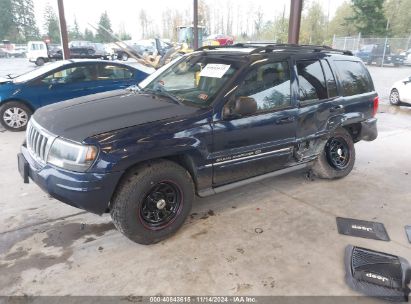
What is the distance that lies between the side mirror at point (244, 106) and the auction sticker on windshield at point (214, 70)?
1.52 ft

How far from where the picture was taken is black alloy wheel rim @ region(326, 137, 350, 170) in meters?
4.66

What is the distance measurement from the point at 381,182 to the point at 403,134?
10.9 ft

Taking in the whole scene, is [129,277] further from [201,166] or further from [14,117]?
[14,117]

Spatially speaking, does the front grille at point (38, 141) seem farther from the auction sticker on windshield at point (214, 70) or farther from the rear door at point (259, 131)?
the auction sticker on windshield at point (214, 70)

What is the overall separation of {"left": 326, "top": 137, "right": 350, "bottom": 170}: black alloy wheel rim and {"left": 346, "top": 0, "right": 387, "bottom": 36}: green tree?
40389 millimetres

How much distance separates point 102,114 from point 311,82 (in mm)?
2496

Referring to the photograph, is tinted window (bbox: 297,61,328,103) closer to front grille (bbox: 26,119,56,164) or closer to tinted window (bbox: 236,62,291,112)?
tinted window (bbox: 236,62,291,112)

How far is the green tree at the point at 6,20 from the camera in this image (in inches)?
657

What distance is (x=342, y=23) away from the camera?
4534 centimetres

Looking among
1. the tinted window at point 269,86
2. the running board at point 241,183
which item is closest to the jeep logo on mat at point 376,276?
the running board at point 241,183

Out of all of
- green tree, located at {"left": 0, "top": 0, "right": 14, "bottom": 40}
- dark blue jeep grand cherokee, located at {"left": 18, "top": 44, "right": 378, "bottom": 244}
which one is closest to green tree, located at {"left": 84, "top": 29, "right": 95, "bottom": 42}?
green tree, located at {"left": 0, "top": 0, "right": 14, "bottom": 40}

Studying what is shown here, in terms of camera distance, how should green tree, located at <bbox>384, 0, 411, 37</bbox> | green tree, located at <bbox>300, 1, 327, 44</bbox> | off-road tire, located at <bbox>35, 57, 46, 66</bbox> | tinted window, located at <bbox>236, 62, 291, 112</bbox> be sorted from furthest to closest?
green tree, located at <bbox>384, 0, 411, 37</bbox> → green tree, located at <bbox>300, 1, 327, 44</bbox> → off-road tire, located at <bbox>35, 57, 46, 66</bbox> → tinted window, located at <bbox>236, 62, 291, 112</bbox>

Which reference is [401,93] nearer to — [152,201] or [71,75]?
[71,75]

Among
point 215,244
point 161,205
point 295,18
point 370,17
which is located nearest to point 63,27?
point 295,18
